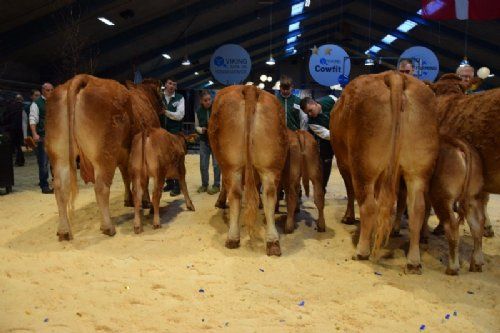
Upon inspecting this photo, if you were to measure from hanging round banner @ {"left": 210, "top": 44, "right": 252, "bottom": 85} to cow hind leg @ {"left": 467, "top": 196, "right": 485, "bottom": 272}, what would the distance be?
317 inches

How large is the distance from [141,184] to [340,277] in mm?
2555

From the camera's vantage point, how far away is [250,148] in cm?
445

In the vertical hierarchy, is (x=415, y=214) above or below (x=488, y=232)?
above

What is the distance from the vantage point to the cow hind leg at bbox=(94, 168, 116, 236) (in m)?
4.91

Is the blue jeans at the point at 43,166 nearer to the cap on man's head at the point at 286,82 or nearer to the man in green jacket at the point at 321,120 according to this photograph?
the cap on man's head at the point at 286,82

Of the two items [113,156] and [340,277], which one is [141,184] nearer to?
[113,156]

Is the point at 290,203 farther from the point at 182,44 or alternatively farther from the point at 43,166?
the point at 182,44

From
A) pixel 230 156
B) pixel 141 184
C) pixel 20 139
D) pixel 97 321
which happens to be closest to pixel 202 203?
pixel 141 184

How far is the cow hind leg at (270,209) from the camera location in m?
4.50

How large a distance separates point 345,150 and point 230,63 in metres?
7.24

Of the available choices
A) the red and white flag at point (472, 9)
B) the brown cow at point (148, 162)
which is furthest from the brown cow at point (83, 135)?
the red and white flag at point (472, 9)

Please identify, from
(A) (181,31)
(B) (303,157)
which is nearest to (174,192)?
(B) (303,157)

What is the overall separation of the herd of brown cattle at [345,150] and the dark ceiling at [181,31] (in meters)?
6.60

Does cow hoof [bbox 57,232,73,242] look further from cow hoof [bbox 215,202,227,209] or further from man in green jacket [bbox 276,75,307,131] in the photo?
man in green jacket [bbox 276,75,307,131]
